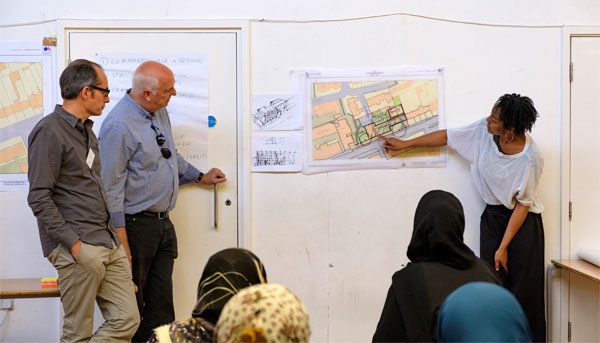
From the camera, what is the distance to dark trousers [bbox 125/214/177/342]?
11.2ft

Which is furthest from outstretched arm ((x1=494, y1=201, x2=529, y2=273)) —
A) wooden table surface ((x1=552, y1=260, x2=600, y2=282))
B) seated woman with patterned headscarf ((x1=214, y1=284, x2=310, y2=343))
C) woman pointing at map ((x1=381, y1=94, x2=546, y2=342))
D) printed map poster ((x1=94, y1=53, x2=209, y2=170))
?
seated woman with patterned headscarf ((x1=214, y1=284, x2=310, y2=343))

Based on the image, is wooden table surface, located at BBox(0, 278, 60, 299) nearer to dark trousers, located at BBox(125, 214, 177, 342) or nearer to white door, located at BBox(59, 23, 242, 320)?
dark trousers, located at BBox(125, 214, 177, 342)

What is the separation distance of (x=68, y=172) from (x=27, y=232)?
3.69 ft

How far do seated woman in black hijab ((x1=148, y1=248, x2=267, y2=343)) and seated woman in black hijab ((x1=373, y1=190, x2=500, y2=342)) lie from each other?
1.76 ft

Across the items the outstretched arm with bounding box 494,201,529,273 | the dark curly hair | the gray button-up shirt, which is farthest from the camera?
the outstretched arm with bounding box 494,201,529,273

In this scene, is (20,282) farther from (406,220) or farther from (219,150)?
(406,220)

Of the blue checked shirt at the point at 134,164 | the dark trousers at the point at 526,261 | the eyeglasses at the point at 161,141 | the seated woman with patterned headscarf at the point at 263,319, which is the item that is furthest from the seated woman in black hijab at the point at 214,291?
the dark trousers at the point at 526,261

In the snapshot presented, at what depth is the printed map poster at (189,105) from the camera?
150 inches

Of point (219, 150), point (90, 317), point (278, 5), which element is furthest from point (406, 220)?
point (90, 317)

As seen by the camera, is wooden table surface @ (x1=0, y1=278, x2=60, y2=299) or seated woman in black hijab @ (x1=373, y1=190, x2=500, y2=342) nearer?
seated woman in black hijab @ (x1=373, y1=190, x2=500, y2=342)

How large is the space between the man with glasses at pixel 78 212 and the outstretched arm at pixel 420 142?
1.73m

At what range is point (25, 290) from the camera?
3.32 metres

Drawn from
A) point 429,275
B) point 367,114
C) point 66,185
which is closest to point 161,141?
point 66,185

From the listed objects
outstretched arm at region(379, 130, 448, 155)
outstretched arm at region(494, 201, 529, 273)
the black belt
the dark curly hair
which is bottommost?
outstretched arm at region(494, 201, 529, 273)
